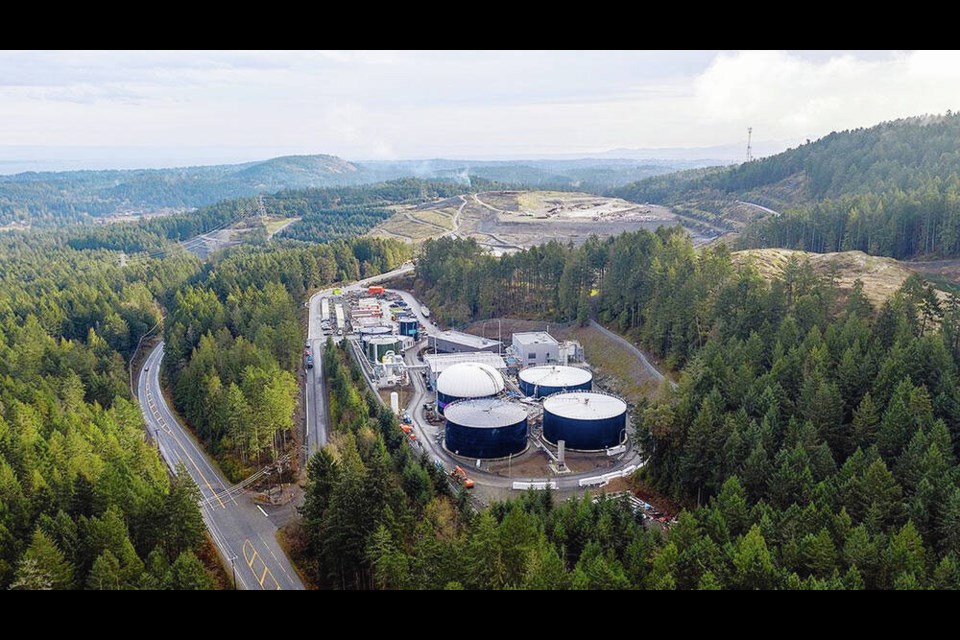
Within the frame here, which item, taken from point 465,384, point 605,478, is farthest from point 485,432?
point 465,384

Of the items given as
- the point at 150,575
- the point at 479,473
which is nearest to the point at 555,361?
the point at 479,473

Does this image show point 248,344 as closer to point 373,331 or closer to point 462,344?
point 373,331

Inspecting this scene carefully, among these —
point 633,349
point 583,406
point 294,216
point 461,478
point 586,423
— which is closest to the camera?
point 461,478

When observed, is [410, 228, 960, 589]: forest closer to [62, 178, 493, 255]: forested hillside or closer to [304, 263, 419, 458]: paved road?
[304, 263, 419, 458]: paved road

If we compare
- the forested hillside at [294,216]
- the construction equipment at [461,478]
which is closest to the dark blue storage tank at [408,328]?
the construction equipment at [461,478]
